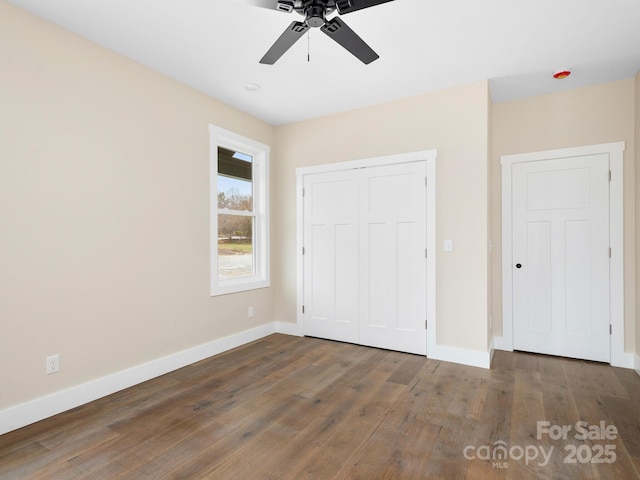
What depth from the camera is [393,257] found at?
146 inches

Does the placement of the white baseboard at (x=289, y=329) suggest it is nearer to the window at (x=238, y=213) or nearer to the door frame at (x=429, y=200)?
the window at (x=238, y=213)

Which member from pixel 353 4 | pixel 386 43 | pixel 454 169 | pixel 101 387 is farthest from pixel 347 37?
pixel 101 387

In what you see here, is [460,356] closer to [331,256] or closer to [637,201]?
[331,256]

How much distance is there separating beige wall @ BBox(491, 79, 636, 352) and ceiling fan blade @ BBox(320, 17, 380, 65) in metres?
2.29

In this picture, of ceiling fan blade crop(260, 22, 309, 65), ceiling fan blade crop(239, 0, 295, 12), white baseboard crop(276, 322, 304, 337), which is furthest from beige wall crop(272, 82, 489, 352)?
ceiling fan blade crop(239, 0, 295, 12)

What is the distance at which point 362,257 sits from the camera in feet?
12.8

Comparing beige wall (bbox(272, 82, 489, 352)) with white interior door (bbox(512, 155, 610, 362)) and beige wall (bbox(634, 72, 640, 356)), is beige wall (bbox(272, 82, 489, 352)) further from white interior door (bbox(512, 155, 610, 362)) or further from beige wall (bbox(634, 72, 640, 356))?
beige wall (bbox(634, 72, 640, 356))

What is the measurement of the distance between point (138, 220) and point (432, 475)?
9.16ft

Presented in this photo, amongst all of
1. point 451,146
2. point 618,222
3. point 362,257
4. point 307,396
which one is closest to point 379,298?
point 362,257

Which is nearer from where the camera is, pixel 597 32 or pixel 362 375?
pixel 597 32

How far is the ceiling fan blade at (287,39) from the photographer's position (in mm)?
1854

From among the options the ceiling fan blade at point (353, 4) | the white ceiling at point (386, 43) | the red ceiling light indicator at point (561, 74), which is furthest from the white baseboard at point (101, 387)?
the red ceiling light indicator at point (561, 74)

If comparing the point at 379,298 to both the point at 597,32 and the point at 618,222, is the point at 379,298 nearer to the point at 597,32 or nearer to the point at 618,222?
the point at 618,222

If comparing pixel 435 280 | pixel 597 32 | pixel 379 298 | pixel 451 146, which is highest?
pixel 597 32
